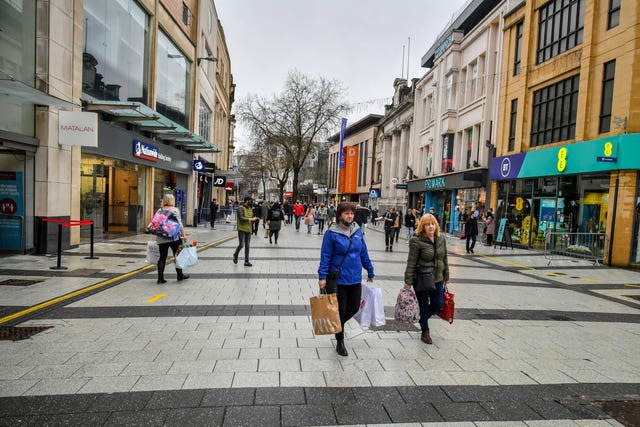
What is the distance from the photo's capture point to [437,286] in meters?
5.11

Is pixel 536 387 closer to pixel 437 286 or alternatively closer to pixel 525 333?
pixel 437 286

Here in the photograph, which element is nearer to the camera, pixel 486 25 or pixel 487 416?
pixel 487 416

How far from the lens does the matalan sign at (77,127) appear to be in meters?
10.8

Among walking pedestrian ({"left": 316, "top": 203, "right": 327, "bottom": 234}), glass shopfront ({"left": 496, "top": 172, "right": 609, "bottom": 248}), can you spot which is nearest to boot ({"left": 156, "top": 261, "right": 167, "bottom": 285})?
glass shopfront ({"left": 496, "top": 172, "right": 609, "bottom": 248})

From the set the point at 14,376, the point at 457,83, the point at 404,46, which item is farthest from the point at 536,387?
the point at 404,46

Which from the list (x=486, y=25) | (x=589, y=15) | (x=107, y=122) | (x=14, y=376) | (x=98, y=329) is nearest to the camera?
(x=14, y=376)

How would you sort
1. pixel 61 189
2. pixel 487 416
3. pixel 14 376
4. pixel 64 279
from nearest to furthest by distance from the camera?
pixel 487 416 < pixel 14 376 < pixel 64 279 < pixel 61 189

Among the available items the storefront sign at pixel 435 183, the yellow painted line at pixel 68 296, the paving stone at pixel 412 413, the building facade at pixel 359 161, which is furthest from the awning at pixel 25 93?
the building facade at pixel 359 161

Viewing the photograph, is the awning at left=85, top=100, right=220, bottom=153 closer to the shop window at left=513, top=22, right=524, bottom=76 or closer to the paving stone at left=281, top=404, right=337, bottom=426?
the paving stone at left=281, top=404, right=337, bottom=426

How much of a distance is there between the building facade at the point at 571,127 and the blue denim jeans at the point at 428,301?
12.1m

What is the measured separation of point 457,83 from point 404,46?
2134 centimetres

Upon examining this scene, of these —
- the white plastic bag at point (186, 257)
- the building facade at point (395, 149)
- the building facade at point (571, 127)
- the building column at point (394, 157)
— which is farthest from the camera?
the building column at point (394, 157)

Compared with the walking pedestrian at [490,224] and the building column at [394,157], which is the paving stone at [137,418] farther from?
the building column at [394,157]

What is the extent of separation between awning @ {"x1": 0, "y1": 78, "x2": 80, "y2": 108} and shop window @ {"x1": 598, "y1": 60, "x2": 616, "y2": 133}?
675 inches
